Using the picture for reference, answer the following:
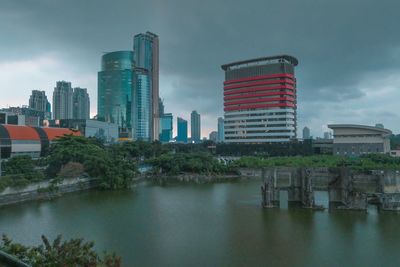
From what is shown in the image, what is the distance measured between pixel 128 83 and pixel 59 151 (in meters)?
134

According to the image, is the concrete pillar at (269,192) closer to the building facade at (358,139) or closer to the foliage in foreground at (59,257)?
the foliage in foreground at (59,257)

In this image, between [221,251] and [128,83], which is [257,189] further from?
[128,83]

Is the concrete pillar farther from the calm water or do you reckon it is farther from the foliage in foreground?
the foliage in foreground

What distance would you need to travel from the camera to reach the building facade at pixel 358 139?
8462 centimetres

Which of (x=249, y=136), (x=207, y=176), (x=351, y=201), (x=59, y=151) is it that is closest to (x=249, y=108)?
(x=249, y=136)

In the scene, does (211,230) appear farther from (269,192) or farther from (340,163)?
(340,163)

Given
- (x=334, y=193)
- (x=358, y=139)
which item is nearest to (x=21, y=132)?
(x=334, y=193)

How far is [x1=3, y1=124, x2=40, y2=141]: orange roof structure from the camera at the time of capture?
6507 centimetres

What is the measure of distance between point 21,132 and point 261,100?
66.1 meters

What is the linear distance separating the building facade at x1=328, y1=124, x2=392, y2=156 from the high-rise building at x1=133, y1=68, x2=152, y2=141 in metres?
116

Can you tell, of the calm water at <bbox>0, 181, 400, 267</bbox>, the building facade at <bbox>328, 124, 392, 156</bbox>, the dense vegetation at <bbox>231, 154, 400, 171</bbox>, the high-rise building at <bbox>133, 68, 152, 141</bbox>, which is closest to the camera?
the calm water at <bbox>0, 181, 400, 267</bbox>

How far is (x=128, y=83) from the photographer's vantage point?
182250mm

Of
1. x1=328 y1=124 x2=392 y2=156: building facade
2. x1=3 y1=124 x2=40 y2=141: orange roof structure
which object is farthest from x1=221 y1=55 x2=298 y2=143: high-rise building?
x1=3 y1=124 x2=40 y2=141: orange roof structure

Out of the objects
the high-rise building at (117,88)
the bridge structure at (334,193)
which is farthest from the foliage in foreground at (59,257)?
the high-rise building at (117,88)
